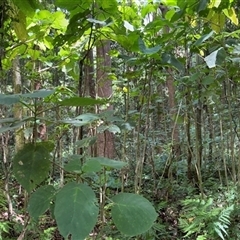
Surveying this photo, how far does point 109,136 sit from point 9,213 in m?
2.32

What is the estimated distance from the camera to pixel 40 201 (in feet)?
2.04

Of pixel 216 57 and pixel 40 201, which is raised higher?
pixel 216 57

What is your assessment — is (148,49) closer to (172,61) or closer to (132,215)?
(172,61)

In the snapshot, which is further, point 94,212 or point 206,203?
point 206,203

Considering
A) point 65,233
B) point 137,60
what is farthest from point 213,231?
point 65,233

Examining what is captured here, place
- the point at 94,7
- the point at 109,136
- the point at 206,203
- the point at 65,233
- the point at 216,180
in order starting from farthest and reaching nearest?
1. the point at 109,136
2. the point at 216,180
3. the point at 206,203
4. the point at 94,7
5. the point at 65,233

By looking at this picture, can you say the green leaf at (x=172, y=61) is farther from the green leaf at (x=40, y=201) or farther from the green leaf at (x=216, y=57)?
the green leaf at (x=40, y=201)

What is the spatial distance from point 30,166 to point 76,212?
0.68 ft

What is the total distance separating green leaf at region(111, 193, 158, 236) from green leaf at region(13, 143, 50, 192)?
197mm

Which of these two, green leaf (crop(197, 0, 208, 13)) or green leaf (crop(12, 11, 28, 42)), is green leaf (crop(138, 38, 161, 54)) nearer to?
green leaf (crop(197, 0, 208, 13))

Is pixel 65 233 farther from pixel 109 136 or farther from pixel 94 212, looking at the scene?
pixel 109 136

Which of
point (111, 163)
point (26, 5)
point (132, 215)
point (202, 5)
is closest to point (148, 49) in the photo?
point (202, 5)

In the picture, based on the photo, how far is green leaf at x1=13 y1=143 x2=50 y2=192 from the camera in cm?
68

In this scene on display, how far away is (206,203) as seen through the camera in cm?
282
